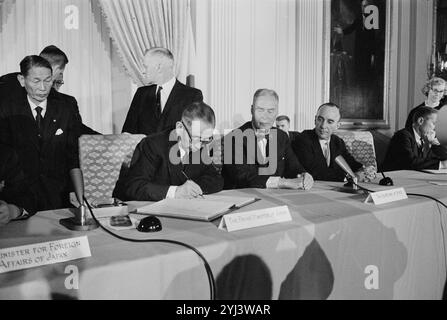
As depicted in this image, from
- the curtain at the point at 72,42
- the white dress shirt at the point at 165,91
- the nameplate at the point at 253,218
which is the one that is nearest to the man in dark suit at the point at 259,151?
the nameplate at the point at 253,218

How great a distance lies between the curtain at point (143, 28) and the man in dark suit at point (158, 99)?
27 cm

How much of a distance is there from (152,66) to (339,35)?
297cm

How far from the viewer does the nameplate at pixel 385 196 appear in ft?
6.78

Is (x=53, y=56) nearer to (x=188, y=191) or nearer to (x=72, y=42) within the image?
(x=72, y=42)

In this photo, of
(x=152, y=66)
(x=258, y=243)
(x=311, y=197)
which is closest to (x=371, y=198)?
(x=311, y=197)

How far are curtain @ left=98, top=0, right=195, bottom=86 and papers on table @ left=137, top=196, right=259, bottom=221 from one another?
259 cm

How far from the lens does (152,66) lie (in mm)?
3965

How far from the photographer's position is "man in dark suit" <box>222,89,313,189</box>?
2.84m

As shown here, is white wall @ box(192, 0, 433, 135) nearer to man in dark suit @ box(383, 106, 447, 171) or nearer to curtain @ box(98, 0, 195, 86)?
curtain @ box(98, 0, 195, 86)

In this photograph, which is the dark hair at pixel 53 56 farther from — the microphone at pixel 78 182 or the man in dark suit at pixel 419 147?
the man in dark suit at pixel 419 147

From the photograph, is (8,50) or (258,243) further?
(8,50)

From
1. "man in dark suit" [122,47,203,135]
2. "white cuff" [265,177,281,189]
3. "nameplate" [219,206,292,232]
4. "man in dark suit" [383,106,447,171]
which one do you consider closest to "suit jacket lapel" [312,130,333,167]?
"white cuff" [265,177,281,189]

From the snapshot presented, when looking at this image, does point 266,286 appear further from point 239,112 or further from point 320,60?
point 320,60
